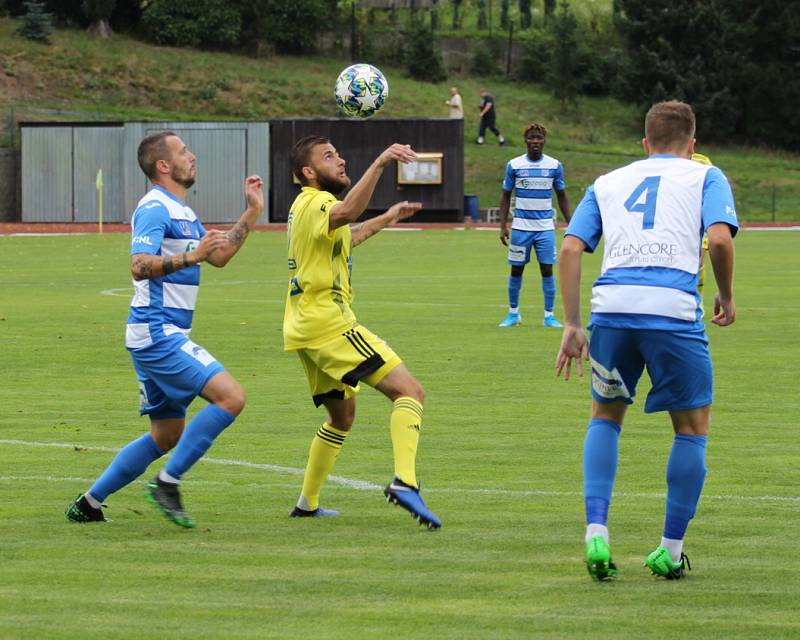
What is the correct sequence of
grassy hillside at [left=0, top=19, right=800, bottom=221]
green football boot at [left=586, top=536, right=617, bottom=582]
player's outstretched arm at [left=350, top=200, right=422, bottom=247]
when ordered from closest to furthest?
green football boot at [left=586, top=536, right=617, bottom=582], player's outstretched arm at [left=350, top=200, right=422, bottom=247], grassy hillside at [left=0, top=19, right=800, bottom=221]

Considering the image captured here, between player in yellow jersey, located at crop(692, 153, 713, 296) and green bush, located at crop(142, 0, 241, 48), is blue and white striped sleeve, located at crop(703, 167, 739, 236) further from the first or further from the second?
green bush, located at crop(142, 0, 241, 48)

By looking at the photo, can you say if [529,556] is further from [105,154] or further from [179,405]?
[105,154]

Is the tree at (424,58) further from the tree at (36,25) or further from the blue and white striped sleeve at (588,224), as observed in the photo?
the blue and white striped sleeve at (588,224)

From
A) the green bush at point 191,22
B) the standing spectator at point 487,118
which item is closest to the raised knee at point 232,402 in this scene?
the standing spectator at point 487,118

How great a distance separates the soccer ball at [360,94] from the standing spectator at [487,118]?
163ft

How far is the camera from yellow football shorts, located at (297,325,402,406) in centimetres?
804

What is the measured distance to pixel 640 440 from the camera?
1071cm

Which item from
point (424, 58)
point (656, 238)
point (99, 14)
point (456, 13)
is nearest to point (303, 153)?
point (656, 238)

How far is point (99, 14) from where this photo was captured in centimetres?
7494

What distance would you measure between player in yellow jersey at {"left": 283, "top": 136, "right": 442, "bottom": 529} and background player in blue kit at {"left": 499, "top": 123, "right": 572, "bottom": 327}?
11256mm

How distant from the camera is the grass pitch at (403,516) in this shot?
603 cm

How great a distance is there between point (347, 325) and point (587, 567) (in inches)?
84.2

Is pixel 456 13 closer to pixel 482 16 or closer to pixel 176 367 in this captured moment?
pixel 482 16

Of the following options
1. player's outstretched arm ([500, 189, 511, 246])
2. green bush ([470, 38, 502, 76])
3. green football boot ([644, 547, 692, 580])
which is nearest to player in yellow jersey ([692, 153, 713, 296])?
green football boot ([644, 547, 692, 580])
